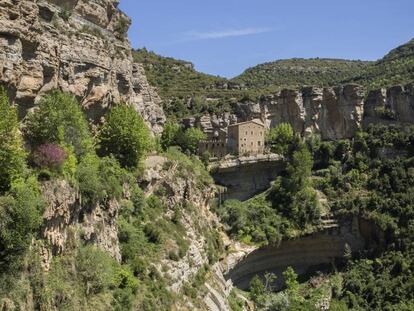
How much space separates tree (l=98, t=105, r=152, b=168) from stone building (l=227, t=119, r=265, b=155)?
90.9 ft

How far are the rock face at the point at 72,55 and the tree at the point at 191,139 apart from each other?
3814 millimetres

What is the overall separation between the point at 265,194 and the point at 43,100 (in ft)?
128

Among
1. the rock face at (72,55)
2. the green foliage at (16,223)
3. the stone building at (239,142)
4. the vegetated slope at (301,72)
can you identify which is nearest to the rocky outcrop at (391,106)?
the stone building at (239,142)

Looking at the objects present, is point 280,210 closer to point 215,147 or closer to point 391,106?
point 215,147

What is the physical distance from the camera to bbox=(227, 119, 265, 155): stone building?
228ft

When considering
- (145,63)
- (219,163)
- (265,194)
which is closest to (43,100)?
(219,163)

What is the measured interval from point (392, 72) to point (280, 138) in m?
32.5

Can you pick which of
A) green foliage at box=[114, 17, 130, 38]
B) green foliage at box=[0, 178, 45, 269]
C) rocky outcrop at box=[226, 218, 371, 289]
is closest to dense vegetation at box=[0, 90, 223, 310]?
green foliage at box=[0, 178, 45, 269]

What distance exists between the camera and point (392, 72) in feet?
299

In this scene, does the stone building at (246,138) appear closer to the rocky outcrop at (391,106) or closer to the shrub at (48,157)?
the rocky outcrop at (391,106)

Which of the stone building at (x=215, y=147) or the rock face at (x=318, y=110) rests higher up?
the rock face at (x=318, y=110)

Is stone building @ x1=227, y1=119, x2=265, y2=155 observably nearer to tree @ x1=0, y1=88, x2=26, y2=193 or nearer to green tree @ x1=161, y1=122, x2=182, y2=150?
green tree @ x1=161, y1=122, x2=182, y2=150

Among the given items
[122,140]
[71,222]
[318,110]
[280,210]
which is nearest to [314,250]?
[280,210]

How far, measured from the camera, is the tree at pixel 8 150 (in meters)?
22.3
